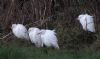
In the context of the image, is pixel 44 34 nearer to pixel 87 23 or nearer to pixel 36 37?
pixel 36 37

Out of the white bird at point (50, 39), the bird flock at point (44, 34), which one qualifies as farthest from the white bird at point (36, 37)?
the white bird at point (50, 39)

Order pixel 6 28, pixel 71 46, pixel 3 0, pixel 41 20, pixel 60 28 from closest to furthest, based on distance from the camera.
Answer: pixel 71 46 < pixel 60 28 < pixel 41 20 < pixel 6 28 < pixel 3 0

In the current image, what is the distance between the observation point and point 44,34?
388 inches

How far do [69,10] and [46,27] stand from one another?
0.97 m

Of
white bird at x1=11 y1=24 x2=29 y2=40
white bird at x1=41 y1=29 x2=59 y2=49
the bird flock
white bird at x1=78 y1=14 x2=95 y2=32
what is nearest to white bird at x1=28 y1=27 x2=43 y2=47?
the bird flock

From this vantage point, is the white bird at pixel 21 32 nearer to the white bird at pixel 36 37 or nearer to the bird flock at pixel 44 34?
the bird flock at pixel 44 34

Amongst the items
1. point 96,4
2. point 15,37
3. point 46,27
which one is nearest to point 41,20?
point 46,27

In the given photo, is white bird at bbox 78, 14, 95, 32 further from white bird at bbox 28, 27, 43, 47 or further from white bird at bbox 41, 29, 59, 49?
white bird at bbox 28, 27, 43, 47

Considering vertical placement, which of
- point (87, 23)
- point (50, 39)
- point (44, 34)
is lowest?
point (50, 39)

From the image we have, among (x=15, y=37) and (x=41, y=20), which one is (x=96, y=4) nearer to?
(x=41, y=20)

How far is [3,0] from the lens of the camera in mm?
13086

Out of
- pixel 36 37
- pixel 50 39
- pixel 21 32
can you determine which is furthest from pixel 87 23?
pixel 21 32

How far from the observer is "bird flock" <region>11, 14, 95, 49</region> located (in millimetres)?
9695

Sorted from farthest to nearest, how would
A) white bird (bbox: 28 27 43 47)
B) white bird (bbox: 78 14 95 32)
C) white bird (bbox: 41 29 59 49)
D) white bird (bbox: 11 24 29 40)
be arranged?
white bird (bbox: 11 24 29 40)
white bird (bbox: 28 27 43 47)
white bird (bbox: 78 14 95 32)
white bird (bbox: 41 29 59 49)
